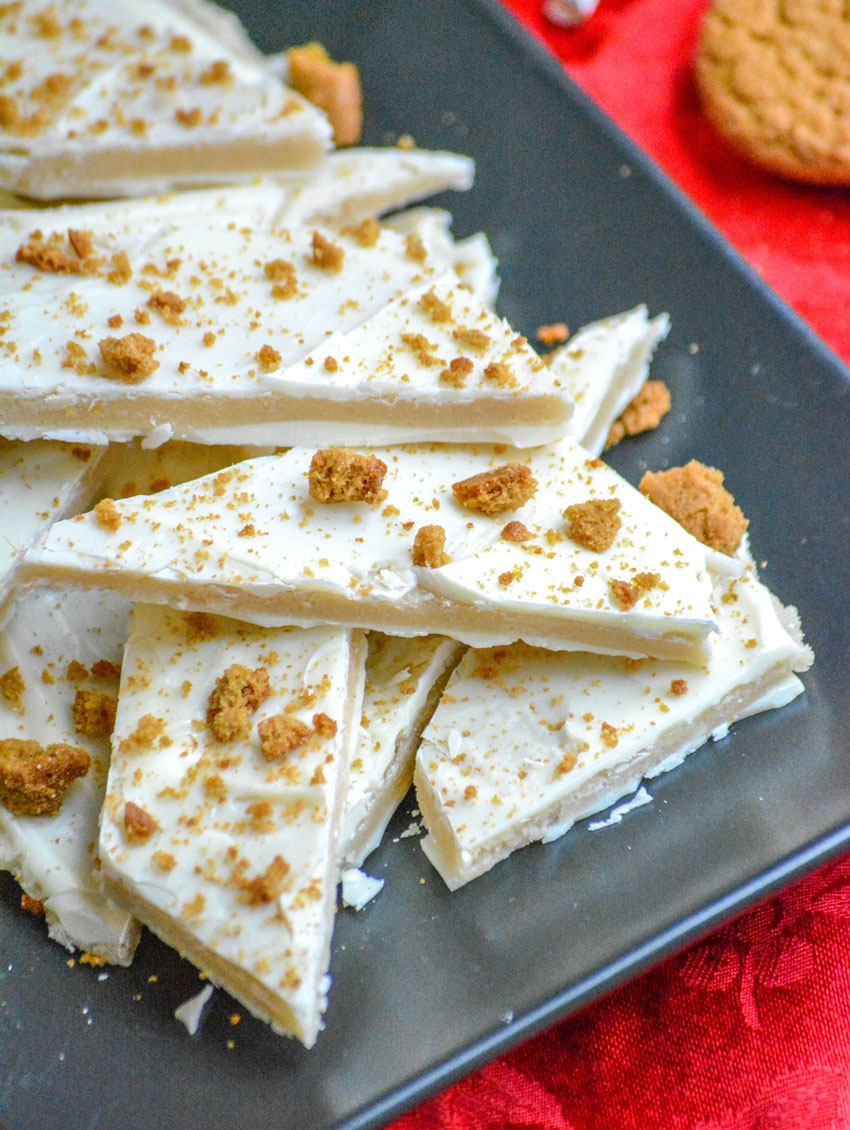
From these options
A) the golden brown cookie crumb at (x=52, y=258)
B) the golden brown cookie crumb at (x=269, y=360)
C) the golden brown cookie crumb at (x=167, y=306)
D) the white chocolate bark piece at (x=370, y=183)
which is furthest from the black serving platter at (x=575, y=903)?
the golden brown cookie crumb at (x=52, y=258)

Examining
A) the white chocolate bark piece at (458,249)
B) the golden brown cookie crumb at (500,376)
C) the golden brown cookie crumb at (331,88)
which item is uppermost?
the golden brown cookie crumb at (331,88)

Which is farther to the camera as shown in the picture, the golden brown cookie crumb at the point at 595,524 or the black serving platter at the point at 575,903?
the golden brown cookie crumb at the point at 595,524

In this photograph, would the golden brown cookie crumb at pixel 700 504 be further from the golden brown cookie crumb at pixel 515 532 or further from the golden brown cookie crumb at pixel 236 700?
the golden brown cookie crumb at pixel 236 700

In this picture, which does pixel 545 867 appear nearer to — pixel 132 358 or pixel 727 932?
pixel 727 932

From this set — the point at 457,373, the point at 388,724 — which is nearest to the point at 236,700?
the point at 388,724

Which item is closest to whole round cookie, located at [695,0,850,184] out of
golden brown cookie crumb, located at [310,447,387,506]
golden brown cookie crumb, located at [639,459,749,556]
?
golden brown cookie crumb, located at [639,459,749,556]

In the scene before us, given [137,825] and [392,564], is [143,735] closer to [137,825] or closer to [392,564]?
[137,825]
